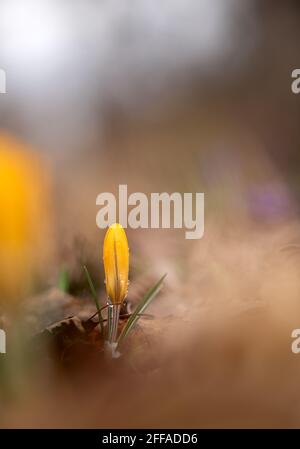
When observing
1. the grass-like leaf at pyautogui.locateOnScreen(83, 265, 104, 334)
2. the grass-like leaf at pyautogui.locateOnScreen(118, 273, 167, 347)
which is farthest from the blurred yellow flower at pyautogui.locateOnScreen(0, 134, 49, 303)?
the grass-like leaf at pyautogui.locateOnScreen(118, 273, 167, 347)

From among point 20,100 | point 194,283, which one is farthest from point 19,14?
point 194,283

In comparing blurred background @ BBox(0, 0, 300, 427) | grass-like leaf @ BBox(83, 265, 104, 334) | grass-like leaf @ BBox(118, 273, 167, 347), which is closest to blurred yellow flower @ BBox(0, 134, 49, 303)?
blurred background @ BBox(0, 0, 300, 427)

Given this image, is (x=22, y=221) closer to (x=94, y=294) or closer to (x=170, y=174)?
(x=94, y=294)

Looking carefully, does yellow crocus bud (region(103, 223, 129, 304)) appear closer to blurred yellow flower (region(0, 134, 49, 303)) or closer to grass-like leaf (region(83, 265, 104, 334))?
grass-like leaf (region(83, 265, 104, 334))

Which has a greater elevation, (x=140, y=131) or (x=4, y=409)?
(x=140, y=131)

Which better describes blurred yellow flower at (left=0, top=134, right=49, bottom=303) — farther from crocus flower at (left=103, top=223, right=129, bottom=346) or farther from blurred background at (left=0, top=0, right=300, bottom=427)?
crocus flower at (left=103, top=223, right=129, bottom=346)

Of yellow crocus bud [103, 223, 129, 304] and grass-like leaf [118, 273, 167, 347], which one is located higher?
yellow crocus bud [103, 223, 129, 304]
